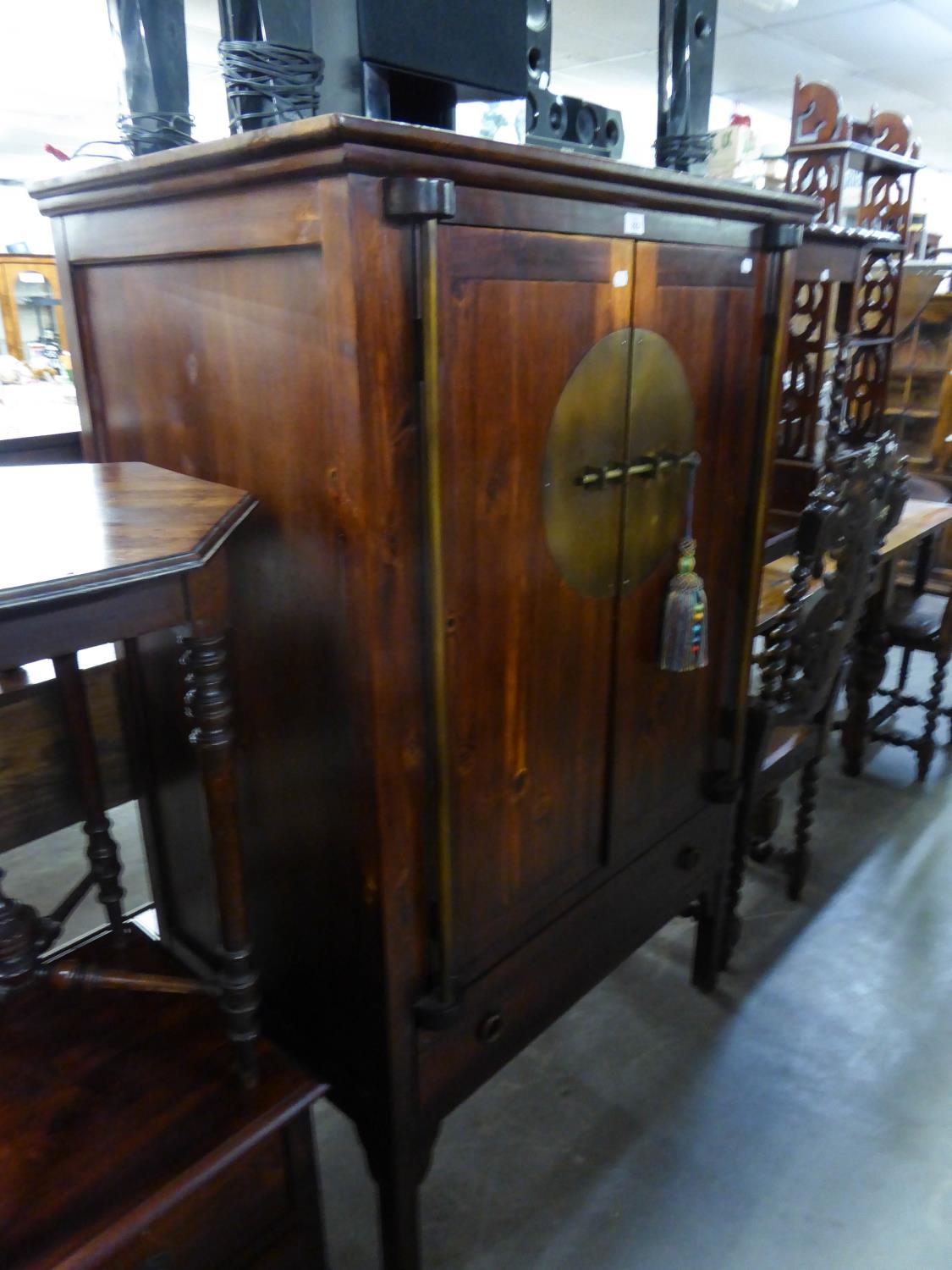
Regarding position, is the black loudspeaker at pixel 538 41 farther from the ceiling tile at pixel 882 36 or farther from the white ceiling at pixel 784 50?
the ceiling tile at pixel 882 36

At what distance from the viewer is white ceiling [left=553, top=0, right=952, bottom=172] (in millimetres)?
3943

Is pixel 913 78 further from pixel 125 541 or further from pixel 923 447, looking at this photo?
pixel 125 541

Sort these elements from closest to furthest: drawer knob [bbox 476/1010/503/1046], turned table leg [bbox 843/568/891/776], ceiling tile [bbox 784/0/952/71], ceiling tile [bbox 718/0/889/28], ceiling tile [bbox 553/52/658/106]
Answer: drawer knob [bbox 476/1010/503/1046] < turned table leg [bbox 843/568/891/776] < ceiling tile [bbox 718/0/889/28] < ceiling tile [bbox 784/0/952/71] < ceiling tile [bbox 553/52/658/106]

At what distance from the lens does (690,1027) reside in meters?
1.96

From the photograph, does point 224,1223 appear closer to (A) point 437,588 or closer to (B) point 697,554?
(A) point 437,588

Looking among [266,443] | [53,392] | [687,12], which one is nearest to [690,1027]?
[266,443]

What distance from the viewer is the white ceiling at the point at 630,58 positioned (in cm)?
384

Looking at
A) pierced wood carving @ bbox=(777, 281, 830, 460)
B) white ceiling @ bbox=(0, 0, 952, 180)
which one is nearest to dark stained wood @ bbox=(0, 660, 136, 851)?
pierced wood carving @ bbox=(777, 281, 830, 460)

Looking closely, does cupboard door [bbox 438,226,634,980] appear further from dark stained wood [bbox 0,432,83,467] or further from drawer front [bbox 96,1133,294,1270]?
dark stained wood [bbox 0,432,83,467]

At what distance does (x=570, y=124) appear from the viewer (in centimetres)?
140

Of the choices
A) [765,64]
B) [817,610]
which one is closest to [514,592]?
[817,610]

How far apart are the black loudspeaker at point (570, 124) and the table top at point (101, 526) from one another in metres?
0.74

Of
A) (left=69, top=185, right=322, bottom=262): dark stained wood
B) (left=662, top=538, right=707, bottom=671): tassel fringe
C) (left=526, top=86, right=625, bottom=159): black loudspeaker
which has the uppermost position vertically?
(left=526, top=86, right=625, bottom=159): black loudspeaker

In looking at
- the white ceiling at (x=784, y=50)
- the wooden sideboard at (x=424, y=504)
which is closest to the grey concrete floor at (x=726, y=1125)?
the wooden sideboard at (x=424, y=504)
